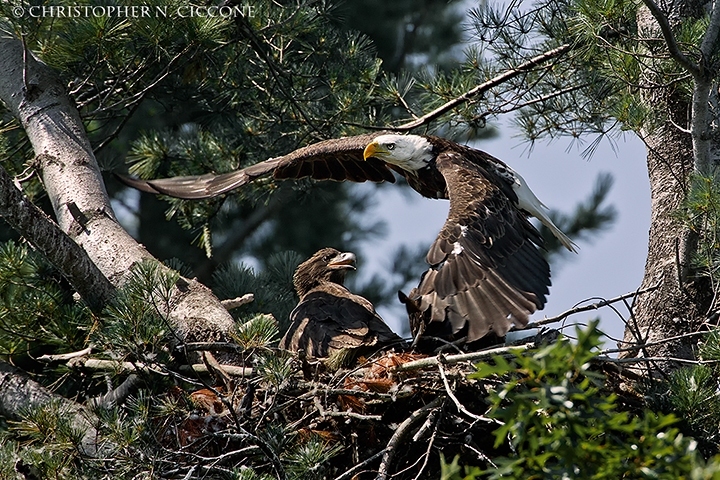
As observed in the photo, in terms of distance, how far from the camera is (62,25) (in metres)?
5.12

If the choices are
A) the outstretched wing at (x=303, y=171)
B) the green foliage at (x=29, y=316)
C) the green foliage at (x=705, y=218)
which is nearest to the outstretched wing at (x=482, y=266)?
the green foliage at (x=705, y=218)

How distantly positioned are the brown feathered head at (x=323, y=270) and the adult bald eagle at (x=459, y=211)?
0.52m

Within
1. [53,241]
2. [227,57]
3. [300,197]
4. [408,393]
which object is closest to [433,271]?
[408,393]

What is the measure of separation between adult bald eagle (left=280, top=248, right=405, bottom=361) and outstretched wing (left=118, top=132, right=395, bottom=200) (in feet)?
2.11

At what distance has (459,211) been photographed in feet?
16.3

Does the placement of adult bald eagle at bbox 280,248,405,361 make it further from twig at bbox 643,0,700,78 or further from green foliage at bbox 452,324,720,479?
green foliage at bbox 452,324,720,479

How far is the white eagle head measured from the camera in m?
Answer: 5.76

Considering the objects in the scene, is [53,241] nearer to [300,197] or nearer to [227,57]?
[227,57]

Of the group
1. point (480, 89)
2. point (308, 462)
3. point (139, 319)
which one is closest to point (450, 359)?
point (308, 462)

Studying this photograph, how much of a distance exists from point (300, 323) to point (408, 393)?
4.33 feet

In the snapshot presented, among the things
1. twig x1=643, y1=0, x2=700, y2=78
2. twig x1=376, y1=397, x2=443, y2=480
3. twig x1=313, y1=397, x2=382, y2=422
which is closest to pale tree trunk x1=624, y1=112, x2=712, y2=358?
twig x1=643, y1=0, x2=700, y2=78

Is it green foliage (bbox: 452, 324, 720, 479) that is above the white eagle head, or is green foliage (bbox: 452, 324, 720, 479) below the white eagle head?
below

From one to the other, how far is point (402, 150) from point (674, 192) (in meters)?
1.59

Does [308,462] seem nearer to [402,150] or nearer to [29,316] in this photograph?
[29,316]
